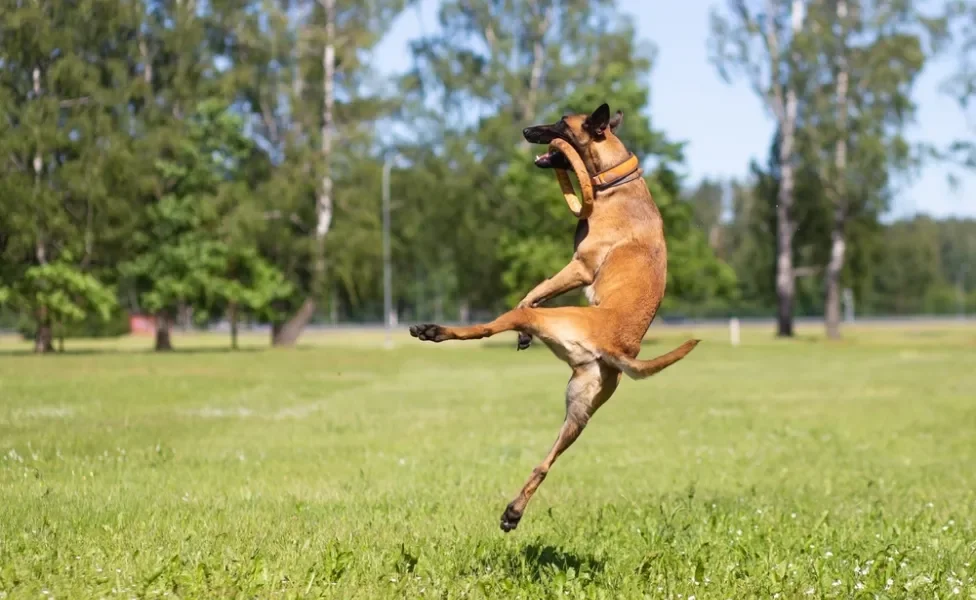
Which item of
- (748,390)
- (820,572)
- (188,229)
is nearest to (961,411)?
(748,390)

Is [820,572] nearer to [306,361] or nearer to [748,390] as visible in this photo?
[748,390]

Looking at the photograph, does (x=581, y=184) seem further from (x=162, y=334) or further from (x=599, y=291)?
(x=162, y=334)

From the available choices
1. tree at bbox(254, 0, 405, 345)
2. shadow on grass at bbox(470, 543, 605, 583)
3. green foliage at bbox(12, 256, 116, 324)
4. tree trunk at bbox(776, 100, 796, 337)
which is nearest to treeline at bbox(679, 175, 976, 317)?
tree trunk at bbox(776, 100, 796, 337)

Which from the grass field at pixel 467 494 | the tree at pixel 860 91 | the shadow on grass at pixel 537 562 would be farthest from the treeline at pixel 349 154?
the shadow on grass at pixel 537 562

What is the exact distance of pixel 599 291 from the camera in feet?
18.9

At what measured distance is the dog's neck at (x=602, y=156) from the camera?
5977 mm

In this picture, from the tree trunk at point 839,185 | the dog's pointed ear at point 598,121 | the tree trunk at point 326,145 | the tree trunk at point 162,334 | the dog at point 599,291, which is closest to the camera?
the dog at point 599,291

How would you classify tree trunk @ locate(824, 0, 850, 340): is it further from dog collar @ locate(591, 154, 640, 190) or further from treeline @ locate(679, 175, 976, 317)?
dog collar @ locate(591, 154, 640, 190)

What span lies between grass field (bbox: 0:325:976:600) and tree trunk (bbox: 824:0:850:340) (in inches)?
1180

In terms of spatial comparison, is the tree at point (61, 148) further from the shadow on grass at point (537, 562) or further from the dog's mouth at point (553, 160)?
the dog's mouth at point (553, 160)

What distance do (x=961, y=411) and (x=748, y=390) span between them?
629cm

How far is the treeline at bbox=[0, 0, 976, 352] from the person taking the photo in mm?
37969

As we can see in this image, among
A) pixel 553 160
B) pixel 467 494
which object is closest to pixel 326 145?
pixel 467 494

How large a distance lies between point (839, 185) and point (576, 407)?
50444 millimetres
